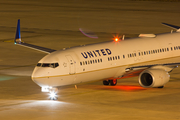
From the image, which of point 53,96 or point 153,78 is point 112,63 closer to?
point 153,78

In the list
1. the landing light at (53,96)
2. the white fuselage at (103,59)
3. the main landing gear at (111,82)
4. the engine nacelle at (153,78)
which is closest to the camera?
the white fuselage at (103,59)

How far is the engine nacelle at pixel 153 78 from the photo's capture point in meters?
35.5

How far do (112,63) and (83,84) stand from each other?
166 inches

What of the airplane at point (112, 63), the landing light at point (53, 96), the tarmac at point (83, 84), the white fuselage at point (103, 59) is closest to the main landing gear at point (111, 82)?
the airplane at point (112, 63)

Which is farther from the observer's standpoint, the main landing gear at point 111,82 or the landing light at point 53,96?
the main landing gear at point 111,82

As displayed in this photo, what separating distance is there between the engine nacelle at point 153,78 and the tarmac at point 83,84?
69cm

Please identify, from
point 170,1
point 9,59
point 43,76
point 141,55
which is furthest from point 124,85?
point 170,1

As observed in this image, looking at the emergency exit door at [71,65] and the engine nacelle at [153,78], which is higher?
the emergency exit door at [71,65]

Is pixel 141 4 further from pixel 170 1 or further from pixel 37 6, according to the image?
pixel 37 6

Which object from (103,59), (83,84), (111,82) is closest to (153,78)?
(103,59)

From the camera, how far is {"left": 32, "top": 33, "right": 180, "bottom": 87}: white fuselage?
32.9 meters

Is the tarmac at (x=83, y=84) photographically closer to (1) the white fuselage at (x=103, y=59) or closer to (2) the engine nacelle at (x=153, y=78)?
(2) the engine nacelle at (x=153, y=78)

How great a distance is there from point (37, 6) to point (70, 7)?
9549mm

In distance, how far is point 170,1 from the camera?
400 ft
